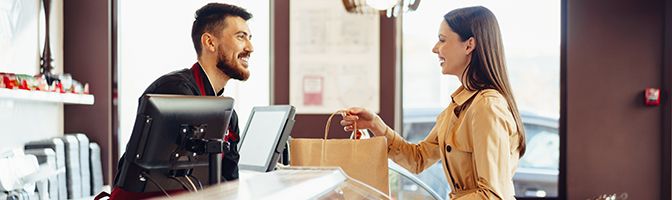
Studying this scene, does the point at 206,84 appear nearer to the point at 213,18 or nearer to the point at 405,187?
the point at 213,18

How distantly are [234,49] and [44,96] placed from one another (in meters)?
2.20

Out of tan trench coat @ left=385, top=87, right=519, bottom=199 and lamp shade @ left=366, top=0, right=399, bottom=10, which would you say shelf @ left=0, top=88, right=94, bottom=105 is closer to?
lamp shade @ left=366, top=0, right=399, bottom=10

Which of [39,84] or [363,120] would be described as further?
[39,84]

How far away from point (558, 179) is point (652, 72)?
3.48 feet

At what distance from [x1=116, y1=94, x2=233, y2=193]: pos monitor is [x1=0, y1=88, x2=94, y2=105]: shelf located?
254 centimetres

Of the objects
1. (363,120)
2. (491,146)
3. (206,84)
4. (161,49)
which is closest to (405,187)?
(363,120)

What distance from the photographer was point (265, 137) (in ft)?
10.0

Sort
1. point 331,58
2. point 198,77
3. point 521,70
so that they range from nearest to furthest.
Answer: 1. point 198,77
2. point 331,58
3. point 521,70

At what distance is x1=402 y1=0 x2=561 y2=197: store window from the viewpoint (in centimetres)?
644

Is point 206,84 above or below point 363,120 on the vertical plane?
above

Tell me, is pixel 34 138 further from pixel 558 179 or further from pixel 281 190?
pixel 281 190

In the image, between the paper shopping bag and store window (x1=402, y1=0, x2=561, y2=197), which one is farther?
store window (x1=402, y1=0, x2=561, y2=197)

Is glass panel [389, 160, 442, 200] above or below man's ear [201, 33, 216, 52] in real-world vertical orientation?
below

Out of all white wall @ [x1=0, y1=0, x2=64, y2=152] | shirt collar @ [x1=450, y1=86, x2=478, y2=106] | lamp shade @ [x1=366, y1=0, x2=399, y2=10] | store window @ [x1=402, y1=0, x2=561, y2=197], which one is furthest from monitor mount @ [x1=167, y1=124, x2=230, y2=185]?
store window @ [x1=402, y1=0, x2=561, y2=197]
